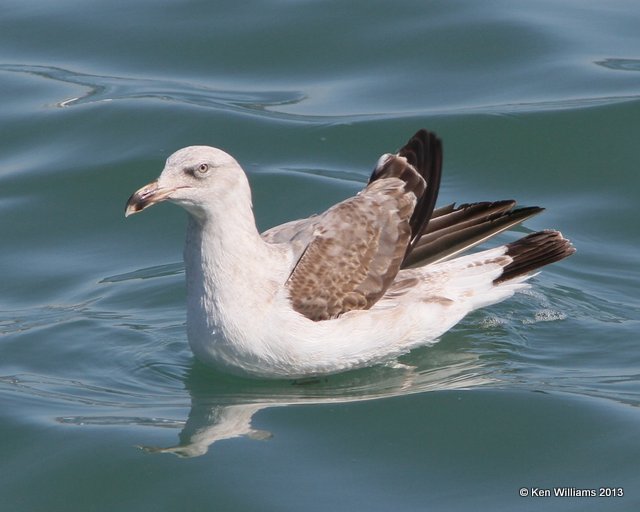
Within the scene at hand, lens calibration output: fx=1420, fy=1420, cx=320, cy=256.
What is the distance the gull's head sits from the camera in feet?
27.6

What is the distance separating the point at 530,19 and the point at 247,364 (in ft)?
26.0

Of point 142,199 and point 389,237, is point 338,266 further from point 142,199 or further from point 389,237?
point 142,199

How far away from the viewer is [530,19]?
1559 centimetres

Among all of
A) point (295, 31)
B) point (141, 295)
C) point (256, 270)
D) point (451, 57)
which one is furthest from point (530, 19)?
point (256, 270)

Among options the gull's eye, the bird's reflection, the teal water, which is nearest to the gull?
the gull's eye

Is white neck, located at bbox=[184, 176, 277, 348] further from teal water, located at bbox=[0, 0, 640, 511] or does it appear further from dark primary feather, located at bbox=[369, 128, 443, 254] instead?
dark primary feather, located at bbox=[369, 128, 443, 254]

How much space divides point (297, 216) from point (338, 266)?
3090mm

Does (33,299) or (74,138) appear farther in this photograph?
(74,138)

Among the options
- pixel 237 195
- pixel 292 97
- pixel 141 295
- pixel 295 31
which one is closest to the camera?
pixel 237 195

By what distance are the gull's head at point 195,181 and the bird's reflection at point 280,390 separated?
3.98 ft

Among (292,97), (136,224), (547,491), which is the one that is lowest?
(547,491)

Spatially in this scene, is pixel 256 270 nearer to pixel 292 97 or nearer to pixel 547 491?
pixel 547 491

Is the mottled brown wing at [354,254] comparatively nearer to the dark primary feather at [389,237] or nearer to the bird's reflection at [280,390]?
the dark primary feather at [389,237]

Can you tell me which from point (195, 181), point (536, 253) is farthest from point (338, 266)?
point (536, 253)
